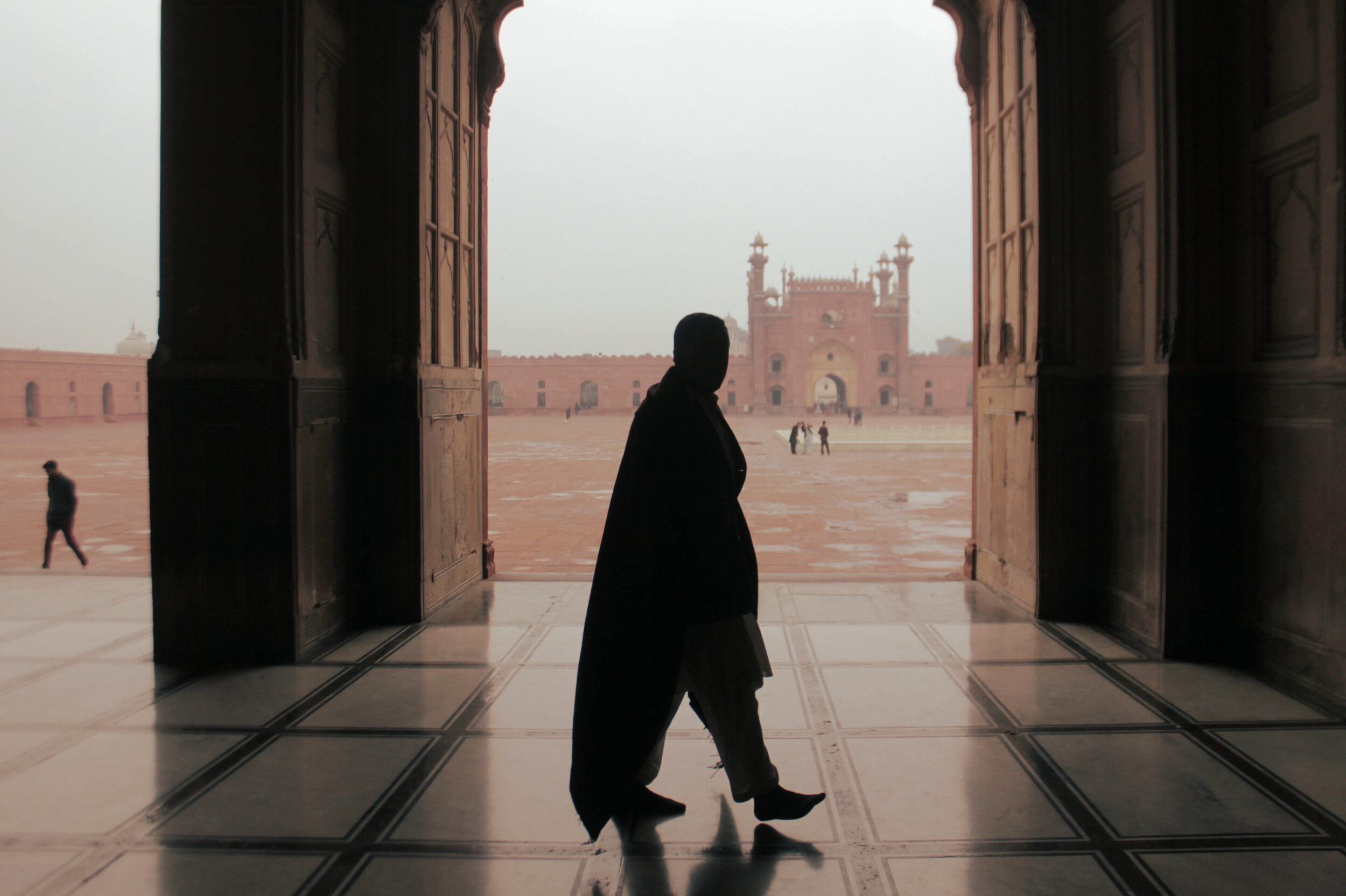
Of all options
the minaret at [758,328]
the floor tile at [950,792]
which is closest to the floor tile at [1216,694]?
the floor tile at [950,792]

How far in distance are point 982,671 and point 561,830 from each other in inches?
77.2

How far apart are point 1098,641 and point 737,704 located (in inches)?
98.0

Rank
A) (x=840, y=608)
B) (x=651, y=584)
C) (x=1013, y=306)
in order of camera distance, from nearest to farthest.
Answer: (x=651, y=584) < (x=840, y=608) < (x=1013, y=306)

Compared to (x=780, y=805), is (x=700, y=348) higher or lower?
higher

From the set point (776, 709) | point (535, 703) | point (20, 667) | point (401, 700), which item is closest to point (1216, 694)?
point (776, 709)

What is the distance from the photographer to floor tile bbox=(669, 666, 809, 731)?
282 centimetres

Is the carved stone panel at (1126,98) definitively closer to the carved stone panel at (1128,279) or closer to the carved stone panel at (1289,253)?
the carved stone panel at (1128,279)

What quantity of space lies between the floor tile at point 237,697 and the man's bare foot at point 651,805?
57.3 inches

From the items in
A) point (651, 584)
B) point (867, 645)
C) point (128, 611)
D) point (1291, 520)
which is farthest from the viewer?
point (128, 611)

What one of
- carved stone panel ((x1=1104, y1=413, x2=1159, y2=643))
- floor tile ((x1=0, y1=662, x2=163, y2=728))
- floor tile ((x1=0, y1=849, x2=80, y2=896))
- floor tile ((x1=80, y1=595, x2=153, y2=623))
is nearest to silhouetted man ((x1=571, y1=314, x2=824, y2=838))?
floor tile ((x1=0, y1=849, x2=80, y2=896))

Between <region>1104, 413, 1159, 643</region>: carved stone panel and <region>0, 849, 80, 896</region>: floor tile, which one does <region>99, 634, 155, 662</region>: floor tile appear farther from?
<region>1104, 413, 1159, 643</region>: carved stone panel

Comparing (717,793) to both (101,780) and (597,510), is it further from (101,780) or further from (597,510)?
(597,510)

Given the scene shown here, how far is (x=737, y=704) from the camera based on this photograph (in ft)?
6.76

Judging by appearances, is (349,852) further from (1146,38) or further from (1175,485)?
(1146,38)
